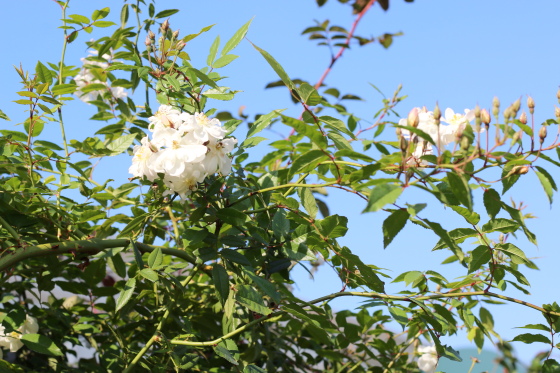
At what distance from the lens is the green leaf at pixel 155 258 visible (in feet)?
4.86

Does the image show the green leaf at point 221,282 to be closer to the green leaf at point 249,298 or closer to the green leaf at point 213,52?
the green leaf at point 249,298

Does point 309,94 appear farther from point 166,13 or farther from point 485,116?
point 166,13

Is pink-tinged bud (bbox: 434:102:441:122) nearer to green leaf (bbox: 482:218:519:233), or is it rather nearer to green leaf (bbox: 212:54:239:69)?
green leaf (bbox: 482:218:519:233)

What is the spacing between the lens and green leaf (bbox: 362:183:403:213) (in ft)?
3.13

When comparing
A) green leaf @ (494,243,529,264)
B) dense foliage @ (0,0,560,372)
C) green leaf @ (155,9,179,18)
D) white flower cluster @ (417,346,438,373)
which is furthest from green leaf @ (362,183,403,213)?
white flower cluster @ (417,346,438,373)

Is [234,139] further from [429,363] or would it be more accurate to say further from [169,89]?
[429,363]

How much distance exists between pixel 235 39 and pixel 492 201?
67 centimetres

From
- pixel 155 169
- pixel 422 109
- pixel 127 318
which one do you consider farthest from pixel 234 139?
pixel 127 318

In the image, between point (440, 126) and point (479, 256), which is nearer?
point (440, 126)

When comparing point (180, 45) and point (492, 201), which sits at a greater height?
point (180, 45)

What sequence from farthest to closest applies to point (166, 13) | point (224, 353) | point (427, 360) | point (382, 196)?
1. point (427, 360)
2. point (166, 13)
3. point (224, 353)
4. point (382, 196)

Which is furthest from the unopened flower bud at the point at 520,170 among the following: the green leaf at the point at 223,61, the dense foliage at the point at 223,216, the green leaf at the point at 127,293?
the green leaf at the point at 127,293

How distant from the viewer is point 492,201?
48.2 inches

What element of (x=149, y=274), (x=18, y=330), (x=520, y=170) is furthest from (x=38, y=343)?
(x=520, y=170)
